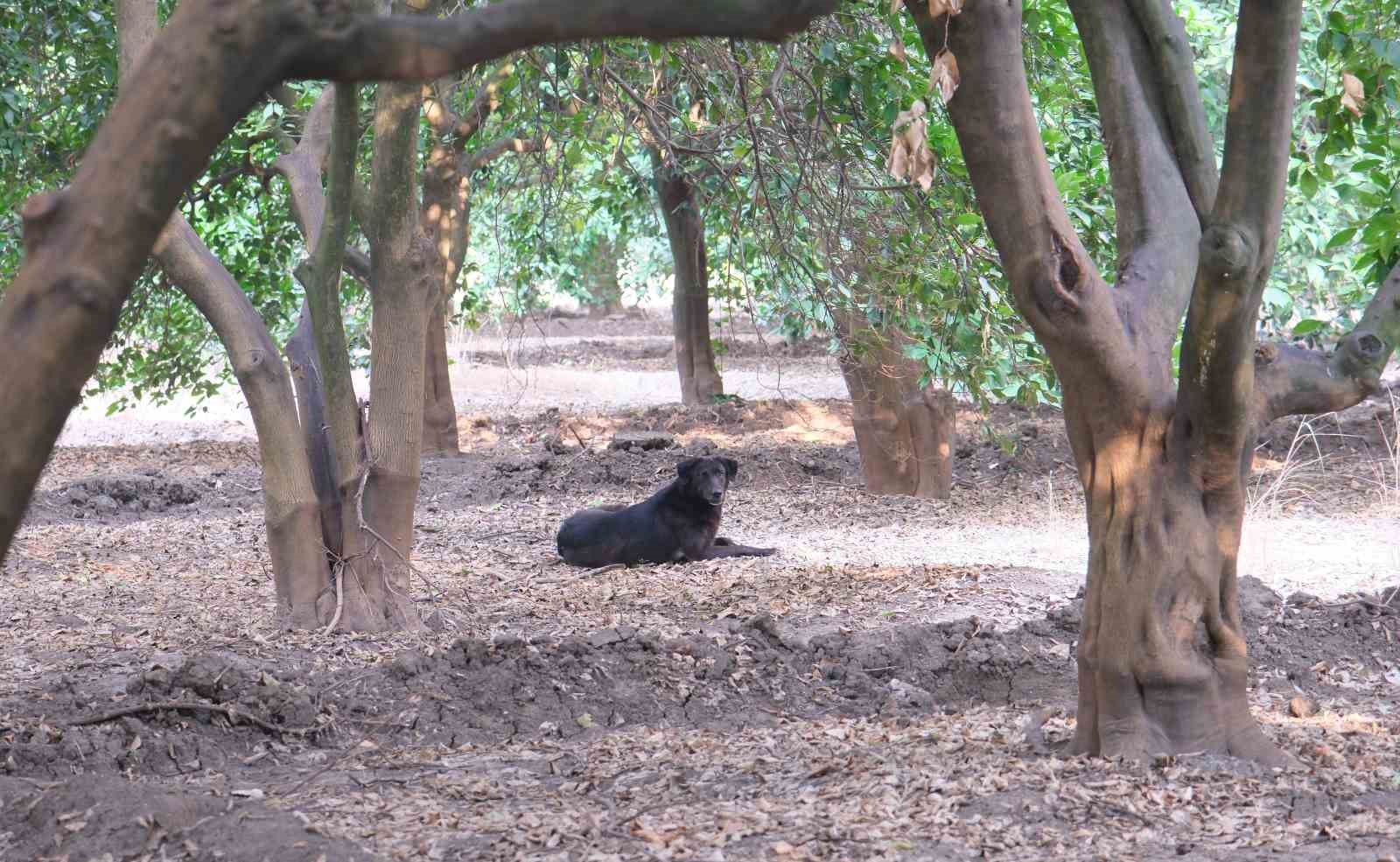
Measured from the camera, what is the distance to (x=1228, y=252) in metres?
3.58

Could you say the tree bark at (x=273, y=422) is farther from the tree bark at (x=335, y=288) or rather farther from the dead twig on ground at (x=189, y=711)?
the dead twig on ground at (x=189, y=711)

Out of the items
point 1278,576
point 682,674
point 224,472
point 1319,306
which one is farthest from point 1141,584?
point 1319,306

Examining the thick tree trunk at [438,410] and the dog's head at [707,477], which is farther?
the thick tree trunk at [438,410]

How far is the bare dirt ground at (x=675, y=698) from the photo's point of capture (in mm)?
3703

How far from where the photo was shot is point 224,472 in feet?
41.5

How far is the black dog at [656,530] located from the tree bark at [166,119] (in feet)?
20.4

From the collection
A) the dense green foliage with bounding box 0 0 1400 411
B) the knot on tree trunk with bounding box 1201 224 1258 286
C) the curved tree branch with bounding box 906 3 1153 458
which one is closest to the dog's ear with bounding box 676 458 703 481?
the dense green foliage with bounding box 0 0 1400 411

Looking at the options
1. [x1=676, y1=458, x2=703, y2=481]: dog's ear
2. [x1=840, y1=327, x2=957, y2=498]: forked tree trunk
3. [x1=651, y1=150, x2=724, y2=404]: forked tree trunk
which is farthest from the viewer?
[x1=651, y1=150, x2=724, y2=404]: forked tree trunk

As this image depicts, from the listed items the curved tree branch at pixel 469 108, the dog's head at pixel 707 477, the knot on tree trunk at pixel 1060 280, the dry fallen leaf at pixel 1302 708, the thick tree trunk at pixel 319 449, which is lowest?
the dry fallen leaf at pixel 1302 708

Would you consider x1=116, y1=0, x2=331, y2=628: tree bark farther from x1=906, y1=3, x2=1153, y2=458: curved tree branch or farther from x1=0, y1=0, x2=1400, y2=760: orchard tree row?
x1=906, y1=3, x2=1153, y2=458: curved tree branch

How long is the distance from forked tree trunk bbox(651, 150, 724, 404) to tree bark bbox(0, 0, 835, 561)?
12.6 m

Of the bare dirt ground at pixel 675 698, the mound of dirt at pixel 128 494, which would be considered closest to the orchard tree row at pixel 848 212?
the bare dirt ground at pixel 675 698

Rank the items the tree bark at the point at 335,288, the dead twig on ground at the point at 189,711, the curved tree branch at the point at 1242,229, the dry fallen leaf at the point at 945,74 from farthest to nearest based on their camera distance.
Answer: the tree bark at the point at 335,288
the dead twig on ground at the point at 189,711
the curved tree branch at the point at 1242,229
the dry fallen leaf at the point at 945,74

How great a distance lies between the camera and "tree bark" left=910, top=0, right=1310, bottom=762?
370 centimetres
